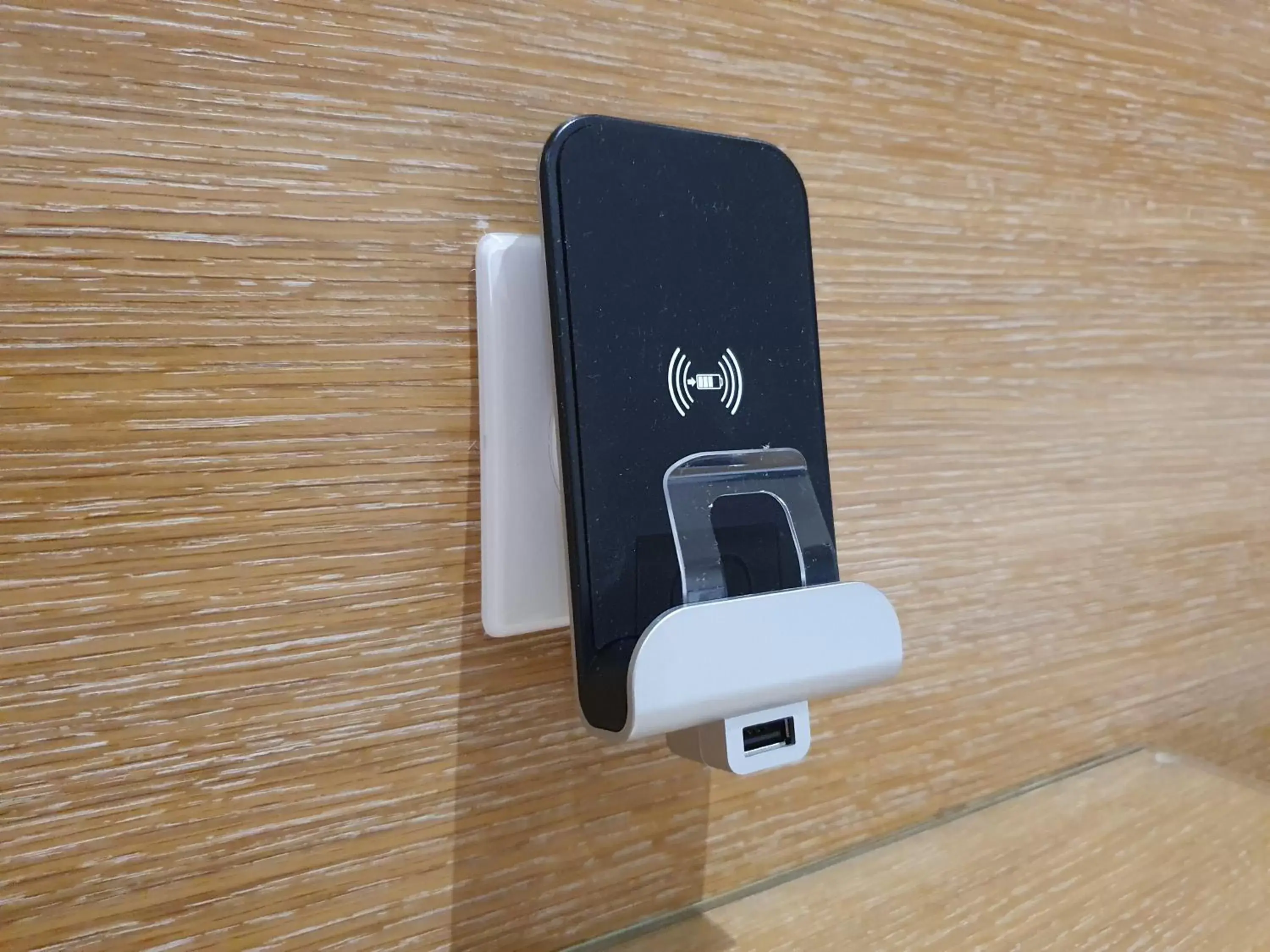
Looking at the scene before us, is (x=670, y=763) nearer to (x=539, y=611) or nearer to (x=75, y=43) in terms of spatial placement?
(x=539, y=611)

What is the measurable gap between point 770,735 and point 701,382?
0.39 feet

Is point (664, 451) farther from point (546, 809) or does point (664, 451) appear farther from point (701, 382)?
point (546, 809)

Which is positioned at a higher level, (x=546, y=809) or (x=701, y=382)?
(x=701, y=382)

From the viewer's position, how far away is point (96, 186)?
0.26 m

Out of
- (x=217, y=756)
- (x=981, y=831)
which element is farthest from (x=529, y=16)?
(x=981, y=831)

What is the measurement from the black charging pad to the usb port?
44 mm

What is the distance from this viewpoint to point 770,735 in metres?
0.30

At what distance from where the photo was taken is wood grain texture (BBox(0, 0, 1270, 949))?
10.2 inches

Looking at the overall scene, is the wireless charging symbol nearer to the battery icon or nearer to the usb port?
the battery icon

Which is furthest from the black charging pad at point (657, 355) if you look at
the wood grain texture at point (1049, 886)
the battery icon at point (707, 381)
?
the wood grain texture at point (1049, 886)

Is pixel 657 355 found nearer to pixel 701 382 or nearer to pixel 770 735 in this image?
pixel 701 382

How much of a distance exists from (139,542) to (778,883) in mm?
273

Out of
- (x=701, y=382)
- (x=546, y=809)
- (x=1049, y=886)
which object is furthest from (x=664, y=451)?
(x=1049, y=886)

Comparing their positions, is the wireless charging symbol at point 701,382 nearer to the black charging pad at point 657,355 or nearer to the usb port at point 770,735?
the black charging pad at point 657,355
